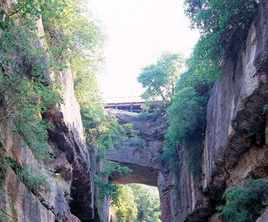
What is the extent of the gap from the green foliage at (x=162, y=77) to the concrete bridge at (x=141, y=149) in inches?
44.7

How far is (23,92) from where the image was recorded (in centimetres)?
844

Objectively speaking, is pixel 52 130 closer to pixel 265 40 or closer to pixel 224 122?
pixel 224 122

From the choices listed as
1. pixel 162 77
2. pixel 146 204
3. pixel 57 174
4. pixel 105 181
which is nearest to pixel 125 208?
pixel 105 181

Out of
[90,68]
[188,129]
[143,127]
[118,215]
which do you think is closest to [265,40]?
[188,129]

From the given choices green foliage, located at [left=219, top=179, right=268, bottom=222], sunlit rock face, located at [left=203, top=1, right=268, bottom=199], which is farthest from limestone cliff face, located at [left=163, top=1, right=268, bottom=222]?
green foliage, located at [left=219, top=179, right=268, bottom=222]

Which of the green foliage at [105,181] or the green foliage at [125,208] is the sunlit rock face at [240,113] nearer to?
the green foliage at [105,181]

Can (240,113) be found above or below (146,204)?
above

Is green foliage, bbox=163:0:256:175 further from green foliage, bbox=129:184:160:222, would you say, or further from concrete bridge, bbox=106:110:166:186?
green foliage, bbox=129:184:160:222

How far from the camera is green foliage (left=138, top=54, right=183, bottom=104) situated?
2355 centimetres

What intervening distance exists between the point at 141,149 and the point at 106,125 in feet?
15.5

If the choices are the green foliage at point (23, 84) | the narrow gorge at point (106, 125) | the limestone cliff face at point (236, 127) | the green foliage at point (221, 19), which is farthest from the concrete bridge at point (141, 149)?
the green foliage at point (23, 84)

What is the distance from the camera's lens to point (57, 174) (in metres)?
13.3

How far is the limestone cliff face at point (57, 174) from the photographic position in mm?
8570

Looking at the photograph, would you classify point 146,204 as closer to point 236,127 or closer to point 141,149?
point 141,149
